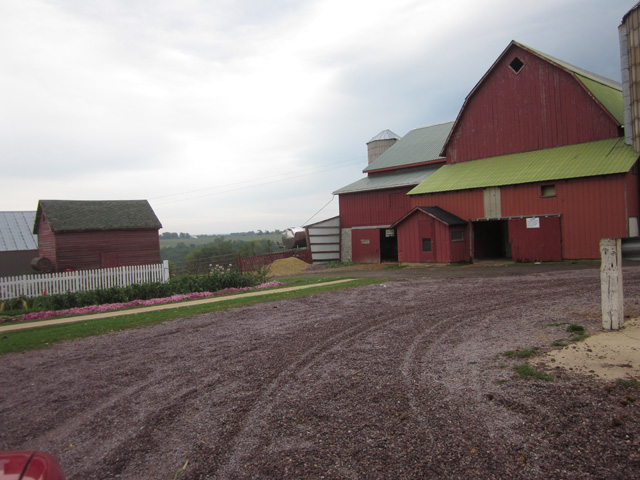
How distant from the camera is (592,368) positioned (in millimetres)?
5465

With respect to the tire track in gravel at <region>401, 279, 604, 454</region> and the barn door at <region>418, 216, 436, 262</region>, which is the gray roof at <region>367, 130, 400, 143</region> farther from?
the tire track in gravel at <region>401, 279, 604, 454</region>

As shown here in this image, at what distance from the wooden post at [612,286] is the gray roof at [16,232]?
42.2m

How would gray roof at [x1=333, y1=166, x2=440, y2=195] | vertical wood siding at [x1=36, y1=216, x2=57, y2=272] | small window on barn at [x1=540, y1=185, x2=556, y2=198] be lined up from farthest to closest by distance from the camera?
gray roof at [x1=333, y1=166, x2=440, y2=195], vertical wood siding at [x1=36, y1=216, x2=57, y2=272], small window on barn at [x1=540, y1=185, x2=556, y2=198]

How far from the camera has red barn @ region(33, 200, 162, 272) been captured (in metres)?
30.9

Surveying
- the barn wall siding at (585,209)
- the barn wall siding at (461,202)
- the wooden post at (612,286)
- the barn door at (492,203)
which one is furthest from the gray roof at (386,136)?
the wooden post at (612,286)

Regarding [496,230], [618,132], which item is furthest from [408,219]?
[618,132]

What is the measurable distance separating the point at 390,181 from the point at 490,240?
28.5ft

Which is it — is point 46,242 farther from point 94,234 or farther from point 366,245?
point 366,245

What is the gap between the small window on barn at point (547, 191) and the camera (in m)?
22.4

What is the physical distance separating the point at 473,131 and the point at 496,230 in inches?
257

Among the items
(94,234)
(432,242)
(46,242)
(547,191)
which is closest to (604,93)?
(547,191)

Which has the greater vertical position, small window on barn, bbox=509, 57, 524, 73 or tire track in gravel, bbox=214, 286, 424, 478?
small window on barn, bbox=509, 57, 524, 73

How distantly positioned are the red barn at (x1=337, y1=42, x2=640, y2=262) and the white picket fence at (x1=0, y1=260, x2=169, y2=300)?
1505 cm

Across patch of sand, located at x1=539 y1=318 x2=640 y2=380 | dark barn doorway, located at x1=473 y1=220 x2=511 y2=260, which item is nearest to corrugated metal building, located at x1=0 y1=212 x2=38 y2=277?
dark barn doorway, located at x1=473 y1=220 x2=511 y2=260
